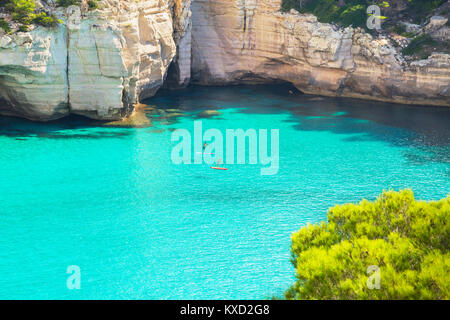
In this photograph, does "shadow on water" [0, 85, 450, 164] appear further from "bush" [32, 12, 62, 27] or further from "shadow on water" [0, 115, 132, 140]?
"bush" [32, 12, 62, 27]

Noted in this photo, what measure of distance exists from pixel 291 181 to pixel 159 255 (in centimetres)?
1059

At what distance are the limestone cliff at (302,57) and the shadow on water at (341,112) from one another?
4.03ft

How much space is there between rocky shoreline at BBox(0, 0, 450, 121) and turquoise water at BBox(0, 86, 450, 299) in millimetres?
2097

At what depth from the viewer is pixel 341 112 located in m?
44.0

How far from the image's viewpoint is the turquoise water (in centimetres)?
2042

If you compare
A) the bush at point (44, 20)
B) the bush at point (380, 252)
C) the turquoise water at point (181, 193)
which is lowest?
the turquoise water at point (181, 193)

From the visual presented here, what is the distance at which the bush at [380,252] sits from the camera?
11852mm

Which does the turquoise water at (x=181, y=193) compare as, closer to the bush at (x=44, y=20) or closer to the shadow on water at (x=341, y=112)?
the shadow on water at (x=341, y=112)

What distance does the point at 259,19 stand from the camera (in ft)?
160

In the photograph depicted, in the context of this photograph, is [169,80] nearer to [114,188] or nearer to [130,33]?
[130,33]

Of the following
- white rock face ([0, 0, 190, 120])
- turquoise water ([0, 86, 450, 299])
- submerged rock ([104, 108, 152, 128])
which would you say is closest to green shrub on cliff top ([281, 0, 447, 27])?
turquoise water ([0, 86, 450, 299])

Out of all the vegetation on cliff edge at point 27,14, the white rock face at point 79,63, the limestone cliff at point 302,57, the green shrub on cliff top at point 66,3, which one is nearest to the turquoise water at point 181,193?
the white rock face at point 79,63

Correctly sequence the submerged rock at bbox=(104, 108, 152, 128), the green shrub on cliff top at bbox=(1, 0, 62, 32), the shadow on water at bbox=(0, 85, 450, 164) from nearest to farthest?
the green shrub on cliff top at bbox=(1, 0, 62, 32) < the shadow on water at bbox=(0, 85, 450, 164) < the submerged rock at bbox=(104, 108, 152, 128)

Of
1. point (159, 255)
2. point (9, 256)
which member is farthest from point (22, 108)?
point (159, 255)
